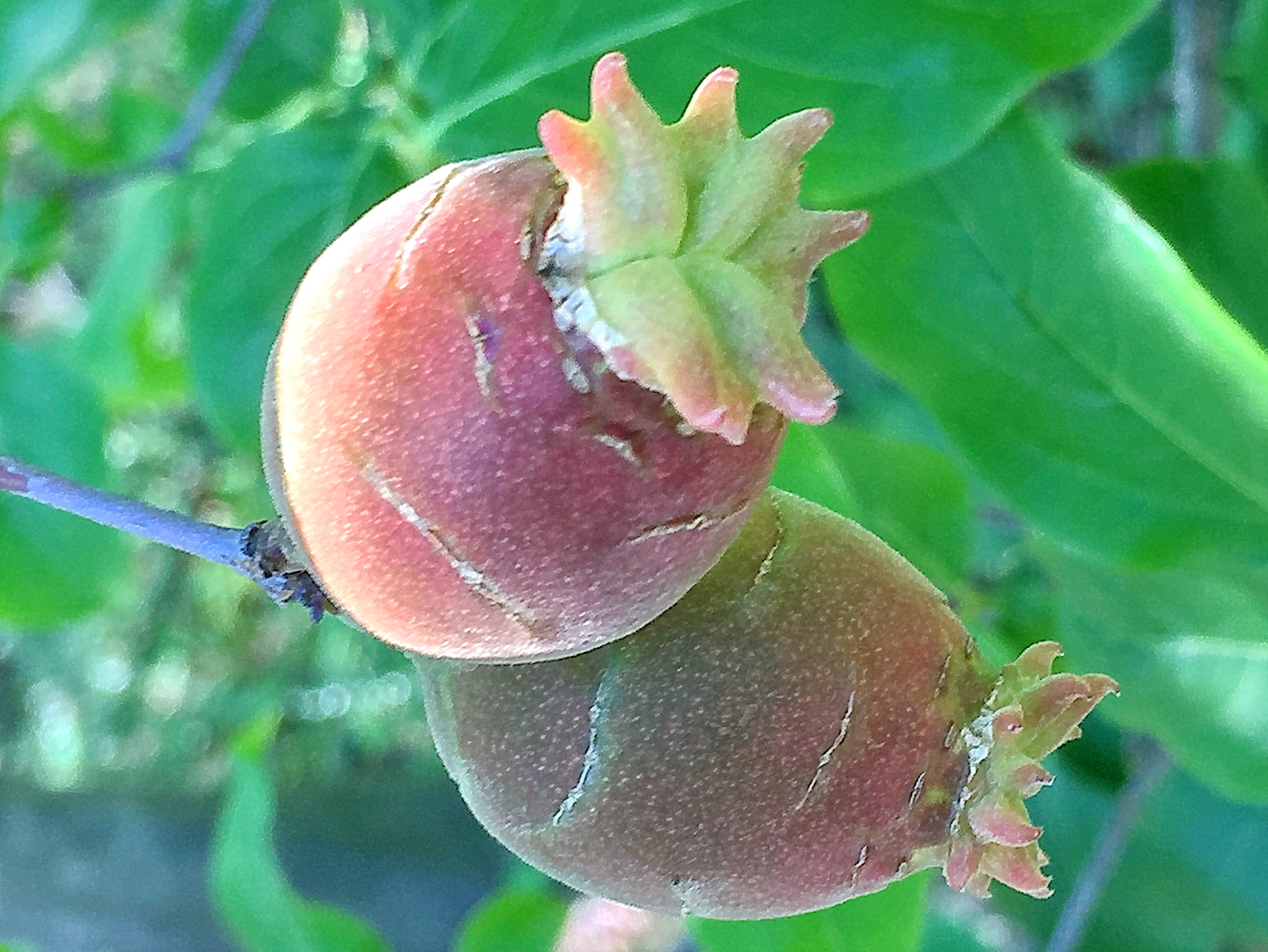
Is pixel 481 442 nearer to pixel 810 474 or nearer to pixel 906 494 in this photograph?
pixel 810 474

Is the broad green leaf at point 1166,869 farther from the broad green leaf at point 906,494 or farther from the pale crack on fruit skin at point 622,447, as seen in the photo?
the pale crack on fruit skin at point 622,447

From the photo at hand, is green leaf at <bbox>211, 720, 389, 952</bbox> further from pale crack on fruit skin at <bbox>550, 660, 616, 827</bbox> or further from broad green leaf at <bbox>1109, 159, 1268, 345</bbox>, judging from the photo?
broad green leaf at <bbox>1109, 159, 1268, 345</bbox>

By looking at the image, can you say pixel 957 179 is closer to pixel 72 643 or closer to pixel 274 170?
pixel 274 170

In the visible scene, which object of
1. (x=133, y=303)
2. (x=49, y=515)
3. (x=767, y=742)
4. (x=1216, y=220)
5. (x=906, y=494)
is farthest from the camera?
(x=133, y=303)

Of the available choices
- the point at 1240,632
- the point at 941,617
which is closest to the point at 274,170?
the point at 941,617

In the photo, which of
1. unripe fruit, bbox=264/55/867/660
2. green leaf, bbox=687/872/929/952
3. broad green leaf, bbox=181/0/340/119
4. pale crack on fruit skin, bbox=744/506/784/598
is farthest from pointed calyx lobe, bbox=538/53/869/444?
broad green leaf, bbox=181/0/340/119

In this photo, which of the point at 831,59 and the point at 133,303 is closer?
the point at 831,59

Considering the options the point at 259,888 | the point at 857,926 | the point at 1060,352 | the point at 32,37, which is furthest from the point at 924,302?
the point at 259,888
